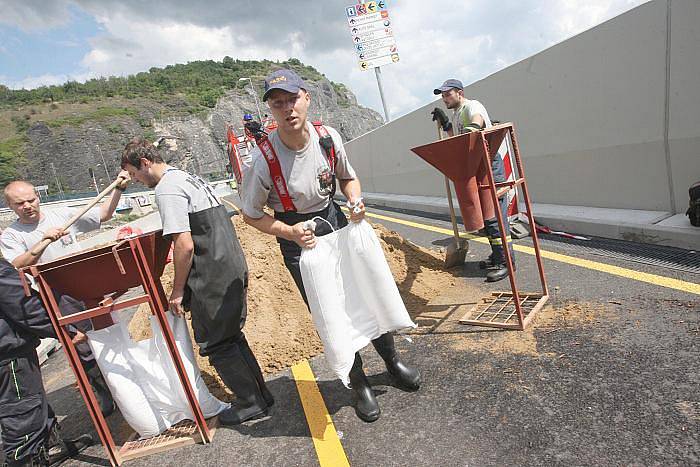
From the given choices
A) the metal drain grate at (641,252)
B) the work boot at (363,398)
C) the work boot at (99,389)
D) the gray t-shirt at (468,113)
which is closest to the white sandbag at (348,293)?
the work boot at (363,398)

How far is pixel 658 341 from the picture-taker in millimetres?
2543

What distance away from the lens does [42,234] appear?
133 inches

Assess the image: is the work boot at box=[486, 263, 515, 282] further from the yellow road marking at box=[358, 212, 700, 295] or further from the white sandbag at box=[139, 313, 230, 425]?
the white sandbag at box=[139, 313, 230, 425]

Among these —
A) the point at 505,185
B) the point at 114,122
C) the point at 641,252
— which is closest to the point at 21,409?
the point at 505,185

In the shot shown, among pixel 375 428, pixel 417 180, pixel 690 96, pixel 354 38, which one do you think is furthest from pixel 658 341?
pixel 354 38

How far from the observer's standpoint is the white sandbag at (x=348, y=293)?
2295 millimetres

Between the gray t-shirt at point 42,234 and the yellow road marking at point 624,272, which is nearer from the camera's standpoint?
the yellow road marking at point 624,272

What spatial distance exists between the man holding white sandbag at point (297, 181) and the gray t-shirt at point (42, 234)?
74.8 inches

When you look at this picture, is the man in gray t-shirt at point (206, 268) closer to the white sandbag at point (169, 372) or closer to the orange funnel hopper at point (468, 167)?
the white sandbag at point (169, 372)

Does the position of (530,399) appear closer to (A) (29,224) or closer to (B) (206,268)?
(B) (206,268)

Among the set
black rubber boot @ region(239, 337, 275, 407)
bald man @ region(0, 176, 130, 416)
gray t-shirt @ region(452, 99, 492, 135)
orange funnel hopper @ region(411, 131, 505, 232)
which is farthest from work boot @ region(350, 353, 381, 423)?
gray t-shirt @ region(452, 99, 492, 135)

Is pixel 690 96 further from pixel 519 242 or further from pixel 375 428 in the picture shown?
pixel 375 428

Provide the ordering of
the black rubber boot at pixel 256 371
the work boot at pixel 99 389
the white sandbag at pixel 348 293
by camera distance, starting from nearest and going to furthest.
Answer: the white sandbag at pixel 348 293
the black rubber boot at pixel 256 371
the work boot at pixel 99 389

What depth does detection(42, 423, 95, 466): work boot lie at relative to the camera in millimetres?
2688
